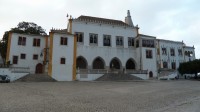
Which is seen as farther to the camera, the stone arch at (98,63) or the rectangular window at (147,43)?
the rectangular window at (147,43)

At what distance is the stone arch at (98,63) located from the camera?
35694 mm

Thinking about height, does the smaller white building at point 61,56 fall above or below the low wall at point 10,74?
above

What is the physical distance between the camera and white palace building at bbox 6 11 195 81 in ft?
93.7

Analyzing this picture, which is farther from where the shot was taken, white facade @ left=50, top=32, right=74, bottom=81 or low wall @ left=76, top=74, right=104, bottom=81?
low wall @ left=76, top=74, right=104, bottom=81

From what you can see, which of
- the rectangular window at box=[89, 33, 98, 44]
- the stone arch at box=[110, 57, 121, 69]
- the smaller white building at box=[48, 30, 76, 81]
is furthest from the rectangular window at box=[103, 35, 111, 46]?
the smaller white building at box=[48, 30, 76, 81]

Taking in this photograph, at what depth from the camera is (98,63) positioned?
36156mm

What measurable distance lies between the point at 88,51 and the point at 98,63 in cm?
335

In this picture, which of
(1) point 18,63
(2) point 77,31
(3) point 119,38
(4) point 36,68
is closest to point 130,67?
(3) point 119,38

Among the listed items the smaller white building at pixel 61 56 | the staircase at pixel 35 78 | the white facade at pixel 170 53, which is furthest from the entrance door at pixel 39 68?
the white facade at pixel 170 53

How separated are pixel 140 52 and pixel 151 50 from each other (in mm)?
2832

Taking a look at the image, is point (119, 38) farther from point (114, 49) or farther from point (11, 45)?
point (11, 45)

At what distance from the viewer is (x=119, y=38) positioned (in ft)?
125

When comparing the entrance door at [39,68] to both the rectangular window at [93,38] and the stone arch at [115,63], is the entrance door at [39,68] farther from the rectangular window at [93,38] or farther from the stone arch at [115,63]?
the stone arch at [115,63]

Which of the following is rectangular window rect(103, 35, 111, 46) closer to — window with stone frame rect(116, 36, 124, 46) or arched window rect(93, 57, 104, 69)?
window with stone frame rect(116, 36, 124, 46)
